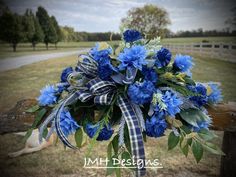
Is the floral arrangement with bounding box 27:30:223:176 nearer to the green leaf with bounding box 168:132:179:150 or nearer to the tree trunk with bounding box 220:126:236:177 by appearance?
the green leaf with bounding box 168:132:179:150

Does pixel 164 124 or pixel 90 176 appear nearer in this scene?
pixel 164 124

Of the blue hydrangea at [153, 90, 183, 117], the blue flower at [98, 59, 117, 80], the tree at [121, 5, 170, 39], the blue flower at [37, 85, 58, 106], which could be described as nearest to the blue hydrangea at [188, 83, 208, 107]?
the blue hydrangea at [153, 90, 183, 117]

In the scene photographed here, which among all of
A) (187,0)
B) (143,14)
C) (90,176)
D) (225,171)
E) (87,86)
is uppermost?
(187,0)

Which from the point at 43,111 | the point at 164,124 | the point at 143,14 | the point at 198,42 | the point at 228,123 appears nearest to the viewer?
the point at 164,124

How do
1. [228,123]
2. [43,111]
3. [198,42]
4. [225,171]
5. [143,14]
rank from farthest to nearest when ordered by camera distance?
[198,42]
[143,14]
[225,171]
[228,123]
[43,111]

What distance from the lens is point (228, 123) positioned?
97cm

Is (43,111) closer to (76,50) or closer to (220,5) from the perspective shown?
(76,50)

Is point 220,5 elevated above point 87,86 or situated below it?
above

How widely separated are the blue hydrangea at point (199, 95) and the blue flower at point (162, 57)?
12cm

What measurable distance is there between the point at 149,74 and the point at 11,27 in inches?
54.8

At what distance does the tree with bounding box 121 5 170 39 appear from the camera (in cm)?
146

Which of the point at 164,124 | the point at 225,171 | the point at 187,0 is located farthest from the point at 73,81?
the point at 187,0

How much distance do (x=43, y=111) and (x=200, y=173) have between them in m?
1.16

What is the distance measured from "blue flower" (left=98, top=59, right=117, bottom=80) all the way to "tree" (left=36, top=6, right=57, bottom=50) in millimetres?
1204
